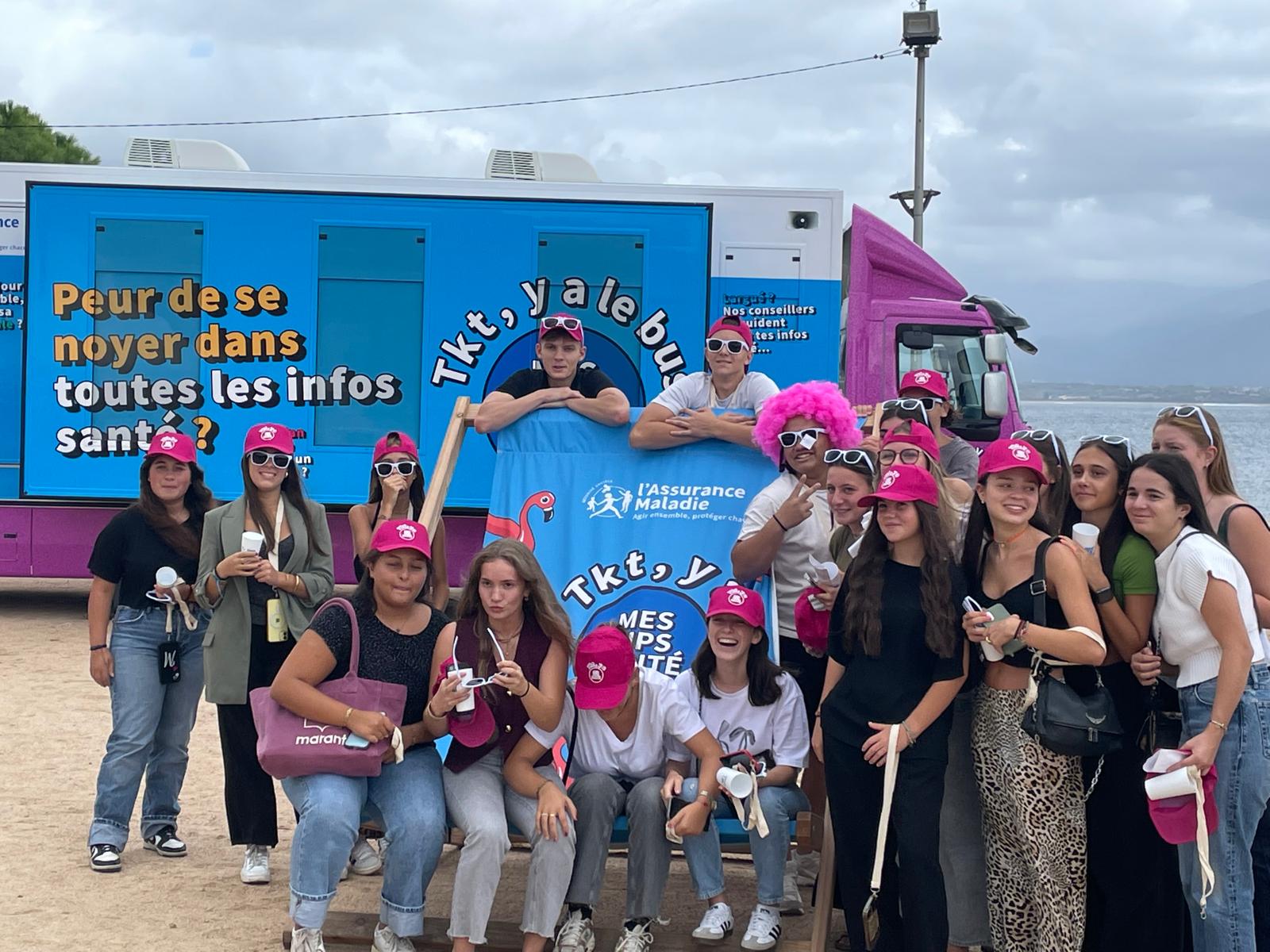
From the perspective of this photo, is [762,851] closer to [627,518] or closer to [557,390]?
[627,518]

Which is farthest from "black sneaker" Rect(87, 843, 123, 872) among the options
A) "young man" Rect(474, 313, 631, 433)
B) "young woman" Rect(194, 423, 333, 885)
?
"young man" Rect(474, 313, 631, 433)

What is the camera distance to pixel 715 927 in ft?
14.3

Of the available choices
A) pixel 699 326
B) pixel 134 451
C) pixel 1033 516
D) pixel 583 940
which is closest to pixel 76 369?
pixel 134 451

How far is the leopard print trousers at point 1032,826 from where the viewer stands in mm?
3967

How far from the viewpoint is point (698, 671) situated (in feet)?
15.2

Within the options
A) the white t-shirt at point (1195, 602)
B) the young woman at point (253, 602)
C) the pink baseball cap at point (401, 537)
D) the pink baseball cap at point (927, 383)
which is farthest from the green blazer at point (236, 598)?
the white t-shirt at point (1195, 602)

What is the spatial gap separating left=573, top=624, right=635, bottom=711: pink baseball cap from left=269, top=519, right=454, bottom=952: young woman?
40cm

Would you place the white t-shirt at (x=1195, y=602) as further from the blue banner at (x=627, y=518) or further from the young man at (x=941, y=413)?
the blue banner at (x=627, y=518)

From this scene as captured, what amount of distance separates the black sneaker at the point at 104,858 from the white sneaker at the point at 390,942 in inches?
59.5

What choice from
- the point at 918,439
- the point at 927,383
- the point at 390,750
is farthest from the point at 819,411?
the point at 390,750

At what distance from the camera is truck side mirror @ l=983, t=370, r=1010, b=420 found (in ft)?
33.2

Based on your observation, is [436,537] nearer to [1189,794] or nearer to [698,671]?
[698,671]

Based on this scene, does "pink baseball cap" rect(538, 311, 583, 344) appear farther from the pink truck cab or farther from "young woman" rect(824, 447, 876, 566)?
the pink truck cab

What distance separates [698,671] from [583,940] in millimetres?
→ 890
